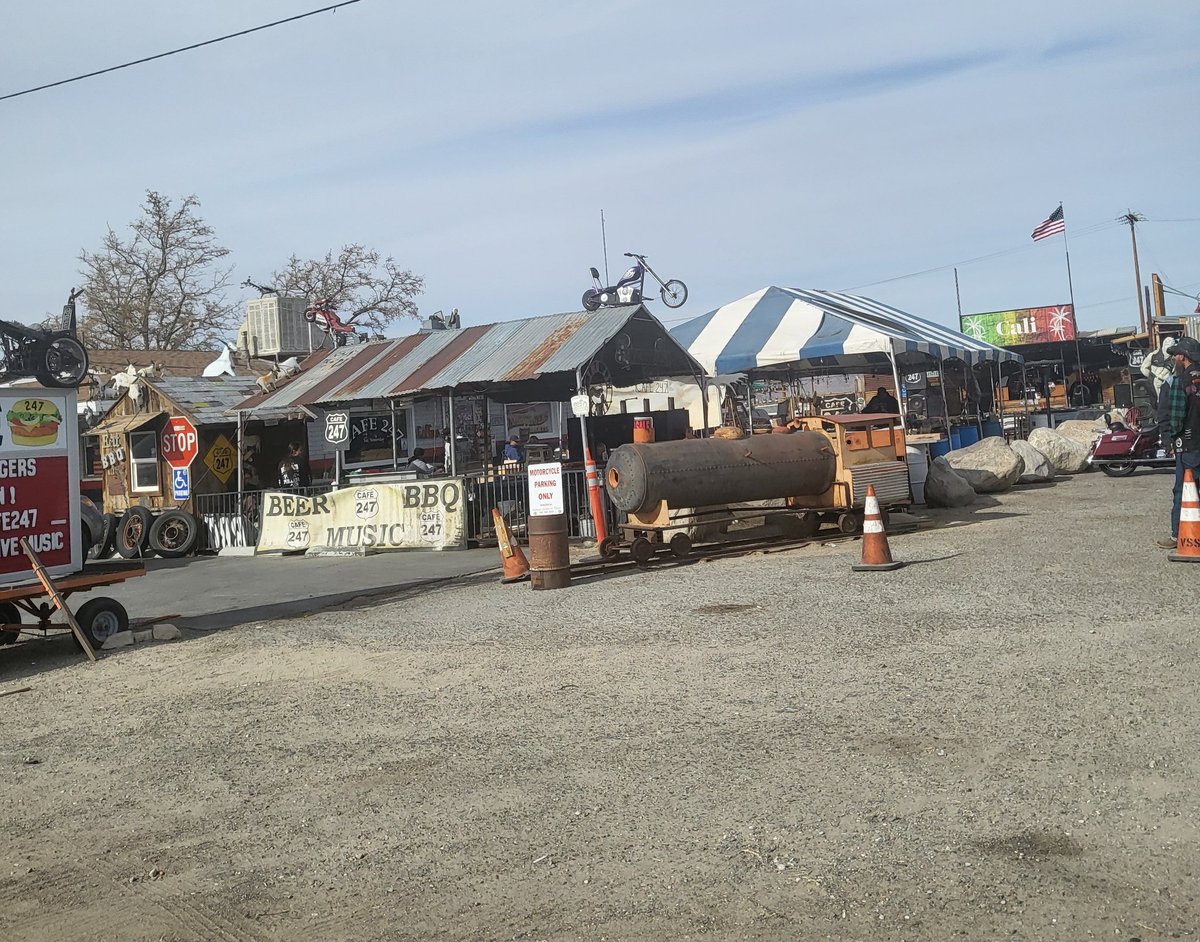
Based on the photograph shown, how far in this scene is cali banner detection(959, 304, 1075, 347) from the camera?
166 ft

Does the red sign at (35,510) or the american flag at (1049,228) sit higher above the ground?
the american flag at (1049,228)

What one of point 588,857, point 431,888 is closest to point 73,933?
point 431,888

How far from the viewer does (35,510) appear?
36.5 feet

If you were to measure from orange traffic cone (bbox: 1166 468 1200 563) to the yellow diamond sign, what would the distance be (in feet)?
69.0

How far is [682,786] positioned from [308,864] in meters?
1.73

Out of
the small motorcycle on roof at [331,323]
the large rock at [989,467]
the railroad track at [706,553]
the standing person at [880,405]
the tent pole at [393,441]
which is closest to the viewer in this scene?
the railroad track at [706,553]

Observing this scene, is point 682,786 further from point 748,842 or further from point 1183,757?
point 1183,757

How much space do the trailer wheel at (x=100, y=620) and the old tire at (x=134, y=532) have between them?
11.4 meters

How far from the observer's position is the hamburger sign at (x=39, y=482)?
1091 centimetres

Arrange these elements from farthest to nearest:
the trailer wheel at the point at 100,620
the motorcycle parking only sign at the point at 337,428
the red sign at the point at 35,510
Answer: the motorcycle parking only sign at the point at 337,428, the trailer wheel at the point at 100,620, the red sign at the point at 35,510

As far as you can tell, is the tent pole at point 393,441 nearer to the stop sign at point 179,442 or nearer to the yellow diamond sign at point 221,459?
the yellow diamond sign at point 221,459

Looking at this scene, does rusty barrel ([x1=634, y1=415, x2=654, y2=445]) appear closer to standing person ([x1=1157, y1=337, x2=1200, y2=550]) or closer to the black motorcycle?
standing person ([x1=1157, y1=337, x2=1200, y2=550])

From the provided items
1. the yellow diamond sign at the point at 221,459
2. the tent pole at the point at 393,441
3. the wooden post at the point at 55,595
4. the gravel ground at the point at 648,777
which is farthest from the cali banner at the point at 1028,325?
the wooden post at the point at 55,595

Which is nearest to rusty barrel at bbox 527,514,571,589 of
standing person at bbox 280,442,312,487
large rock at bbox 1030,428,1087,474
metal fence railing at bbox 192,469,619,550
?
metal fence railing at bbox 192,469,619,550
